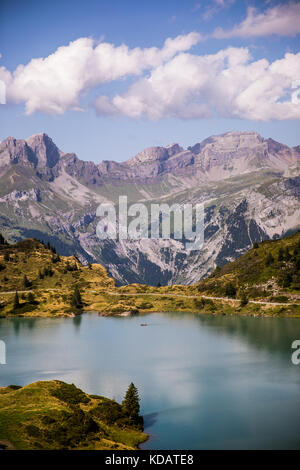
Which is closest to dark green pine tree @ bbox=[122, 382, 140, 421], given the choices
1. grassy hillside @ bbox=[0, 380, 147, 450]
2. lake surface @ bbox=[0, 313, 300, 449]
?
grassy hillside @ bbox=[0, 380, 147, 450]

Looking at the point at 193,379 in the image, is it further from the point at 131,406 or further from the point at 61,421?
the point at 61,421

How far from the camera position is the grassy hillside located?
79.9 meters

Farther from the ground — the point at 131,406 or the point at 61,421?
the point at 61,421

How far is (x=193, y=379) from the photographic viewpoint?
434ft

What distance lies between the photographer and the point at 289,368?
469 ft

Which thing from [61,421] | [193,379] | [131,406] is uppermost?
[61,421]

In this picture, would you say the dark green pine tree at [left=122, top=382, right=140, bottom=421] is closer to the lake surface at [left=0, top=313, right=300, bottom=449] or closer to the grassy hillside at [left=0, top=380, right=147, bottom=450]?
the grassy hillside at [left=0, top=380, right=147, bottom=450]

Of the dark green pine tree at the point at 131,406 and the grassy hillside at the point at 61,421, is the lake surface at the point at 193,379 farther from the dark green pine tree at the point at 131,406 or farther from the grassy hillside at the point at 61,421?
the grassy hillside at the point at 61,421

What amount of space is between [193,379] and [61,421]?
53568mm

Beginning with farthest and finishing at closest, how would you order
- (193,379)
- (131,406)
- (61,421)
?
1. (193,379)
2. (131,406)
3. (61,421)

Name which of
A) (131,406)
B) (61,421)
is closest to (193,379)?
(131,406)

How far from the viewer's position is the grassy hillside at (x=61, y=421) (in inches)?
3147

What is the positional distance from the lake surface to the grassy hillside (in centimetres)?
611
